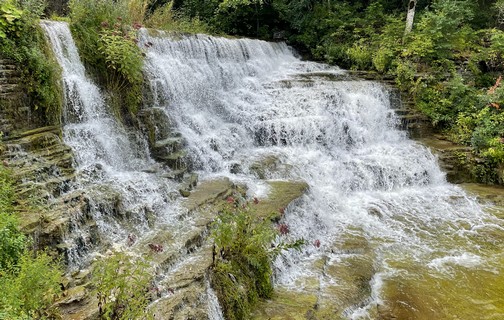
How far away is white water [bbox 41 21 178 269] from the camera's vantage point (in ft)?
15.8

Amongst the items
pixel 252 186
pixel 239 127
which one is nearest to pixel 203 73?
pixel 239 127

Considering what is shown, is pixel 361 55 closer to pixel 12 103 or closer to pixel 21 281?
pixel 12 103

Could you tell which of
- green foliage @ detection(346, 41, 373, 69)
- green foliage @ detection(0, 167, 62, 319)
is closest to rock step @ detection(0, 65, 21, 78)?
green foliage @ detection(0, 167, 62, 319)

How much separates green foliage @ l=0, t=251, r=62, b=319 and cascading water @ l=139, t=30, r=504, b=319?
2.94 metres

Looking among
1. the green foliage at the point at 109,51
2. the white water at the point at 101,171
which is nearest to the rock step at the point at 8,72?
the white water at the point at 101,171

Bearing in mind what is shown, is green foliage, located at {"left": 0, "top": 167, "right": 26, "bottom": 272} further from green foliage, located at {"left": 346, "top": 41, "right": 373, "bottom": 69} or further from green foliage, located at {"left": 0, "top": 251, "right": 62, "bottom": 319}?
green foliage, located at {"left": 346, "top": 41, "right": 373, "bottom": 69}

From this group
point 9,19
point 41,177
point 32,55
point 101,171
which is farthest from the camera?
point 101,171

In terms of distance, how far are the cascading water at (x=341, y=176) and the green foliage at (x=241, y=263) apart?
506 millimetres

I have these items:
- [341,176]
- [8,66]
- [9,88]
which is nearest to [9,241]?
[9,88]

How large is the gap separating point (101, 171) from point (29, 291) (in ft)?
10.8

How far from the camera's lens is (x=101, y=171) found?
589 cm

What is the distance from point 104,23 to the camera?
23.0 ft

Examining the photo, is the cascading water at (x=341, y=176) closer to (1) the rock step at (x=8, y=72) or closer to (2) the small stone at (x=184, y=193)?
(2) the small stone at (x=184, y=193)

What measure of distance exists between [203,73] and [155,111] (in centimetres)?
284
